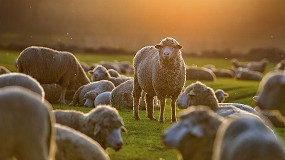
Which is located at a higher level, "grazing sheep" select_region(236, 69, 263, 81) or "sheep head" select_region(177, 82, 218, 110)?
"sheep head" select_region(177, 82, 218, 110)

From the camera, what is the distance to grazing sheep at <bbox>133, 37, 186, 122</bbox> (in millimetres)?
15500

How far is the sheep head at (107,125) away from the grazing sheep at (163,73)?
593 cm

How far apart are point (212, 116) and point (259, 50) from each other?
3204 inches

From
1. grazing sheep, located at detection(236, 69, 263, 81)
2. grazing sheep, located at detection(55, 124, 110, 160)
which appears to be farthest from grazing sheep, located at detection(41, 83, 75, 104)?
grazing sheep, located at detection(236, 69, 263, 81)

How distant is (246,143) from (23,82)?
13.9 feet

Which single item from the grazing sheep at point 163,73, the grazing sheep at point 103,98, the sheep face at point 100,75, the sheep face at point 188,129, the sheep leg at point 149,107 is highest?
the sheep face at point 188,129

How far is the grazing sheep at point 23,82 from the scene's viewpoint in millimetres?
9500

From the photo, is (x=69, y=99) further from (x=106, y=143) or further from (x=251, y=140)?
(x=251, y=140)

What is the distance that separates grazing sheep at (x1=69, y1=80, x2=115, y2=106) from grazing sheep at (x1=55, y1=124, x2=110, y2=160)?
11.8m

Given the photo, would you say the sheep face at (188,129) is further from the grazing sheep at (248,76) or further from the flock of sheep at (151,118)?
the grazing sheep at (248,76)

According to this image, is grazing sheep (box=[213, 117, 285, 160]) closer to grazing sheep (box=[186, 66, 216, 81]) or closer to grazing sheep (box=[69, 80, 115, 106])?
grazing sheep (box=[69, 80, 115, 106])

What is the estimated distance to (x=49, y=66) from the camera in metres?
21.0

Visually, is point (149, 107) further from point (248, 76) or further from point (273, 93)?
point (248, 76)

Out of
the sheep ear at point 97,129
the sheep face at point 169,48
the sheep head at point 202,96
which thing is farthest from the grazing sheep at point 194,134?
the sheep face at point 169,48
